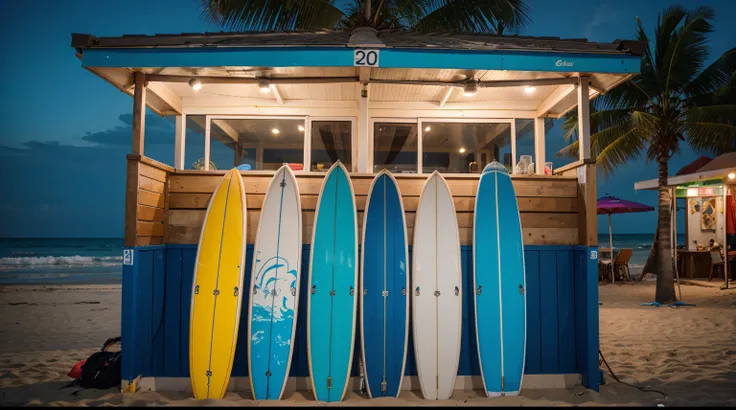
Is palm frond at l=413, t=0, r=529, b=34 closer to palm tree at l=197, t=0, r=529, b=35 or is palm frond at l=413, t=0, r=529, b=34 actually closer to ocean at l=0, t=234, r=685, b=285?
palm tree at l=197, t=0, r=529, b=35

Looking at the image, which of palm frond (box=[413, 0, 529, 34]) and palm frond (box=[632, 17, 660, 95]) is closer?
palm frond (box=[413, 0, 529, 34])

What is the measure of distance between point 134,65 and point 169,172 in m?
0.98

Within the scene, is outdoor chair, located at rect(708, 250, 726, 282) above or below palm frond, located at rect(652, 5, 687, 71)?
below

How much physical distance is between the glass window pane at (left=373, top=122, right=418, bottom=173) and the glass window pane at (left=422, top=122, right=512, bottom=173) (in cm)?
16

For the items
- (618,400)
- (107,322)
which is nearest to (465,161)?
(618,400)

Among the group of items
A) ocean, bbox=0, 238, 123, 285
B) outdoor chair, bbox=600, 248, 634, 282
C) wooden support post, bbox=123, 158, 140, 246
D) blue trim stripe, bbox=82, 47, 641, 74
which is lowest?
ocean, bbox=0, 238, 123, 285

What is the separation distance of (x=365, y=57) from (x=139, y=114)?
2070 millimetres

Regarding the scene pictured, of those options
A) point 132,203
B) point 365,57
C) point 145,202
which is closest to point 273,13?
point 365,57

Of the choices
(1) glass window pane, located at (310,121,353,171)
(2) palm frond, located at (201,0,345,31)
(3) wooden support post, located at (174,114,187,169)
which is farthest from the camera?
(2) palm frond, located at (201,0,345,31)

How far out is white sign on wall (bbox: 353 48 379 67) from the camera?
14.1 feet

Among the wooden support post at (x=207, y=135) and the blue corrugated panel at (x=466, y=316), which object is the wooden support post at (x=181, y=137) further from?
the blue corrugated panel at (x=466, y=316)

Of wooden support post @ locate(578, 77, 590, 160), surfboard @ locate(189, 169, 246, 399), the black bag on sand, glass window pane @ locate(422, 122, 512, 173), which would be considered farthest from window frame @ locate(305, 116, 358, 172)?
the black bag on sand

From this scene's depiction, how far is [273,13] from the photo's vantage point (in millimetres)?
8148

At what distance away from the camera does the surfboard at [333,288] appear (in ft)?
13.5
